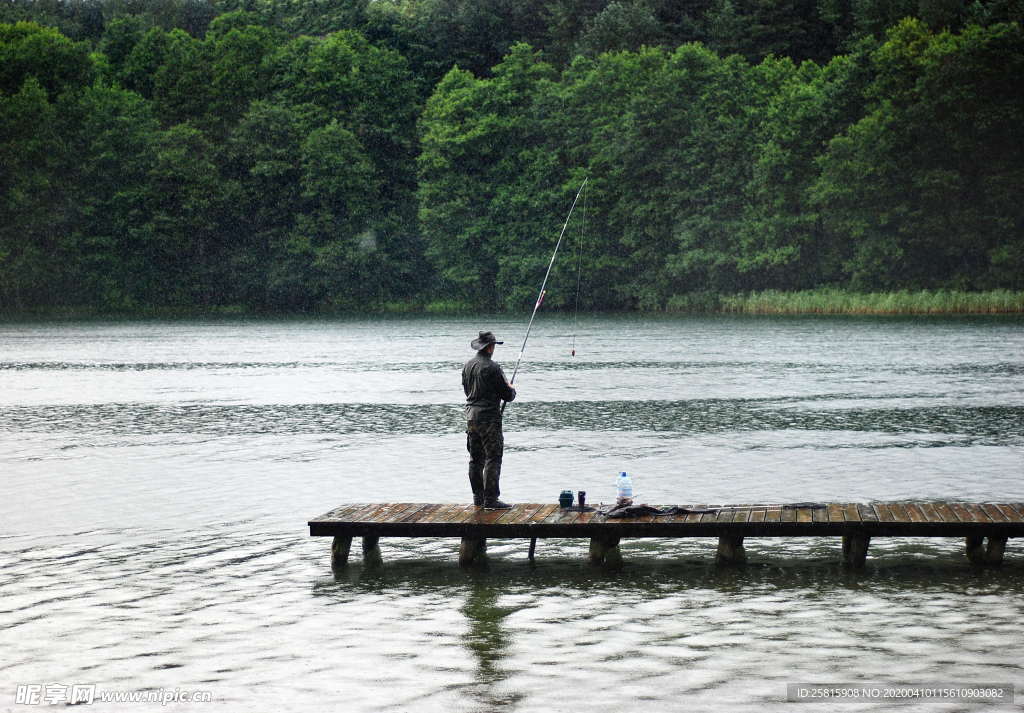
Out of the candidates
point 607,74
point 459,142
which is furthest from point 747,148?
point 459,142

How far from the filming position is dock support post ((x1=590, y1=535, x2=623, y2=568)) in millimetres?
13297

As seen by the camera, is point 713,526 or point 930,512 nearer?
point 713,526

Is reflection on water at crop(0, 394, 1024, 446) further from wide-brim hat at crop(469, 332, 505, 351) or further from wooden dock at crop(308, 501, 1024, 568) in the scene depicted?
wide-brim hat at crop(469, 332, 505, 351)

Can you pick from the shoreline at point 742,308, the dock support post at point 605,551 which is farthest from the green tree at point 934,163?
the dock support post at point 605,551

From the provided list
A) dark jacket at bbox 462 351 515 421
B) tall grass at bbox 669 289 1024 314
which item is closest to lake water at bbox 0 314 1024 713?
dark jacket at bbox 462 351 515 421

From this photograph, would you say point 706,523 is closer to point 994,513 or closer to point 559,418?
point 994,513

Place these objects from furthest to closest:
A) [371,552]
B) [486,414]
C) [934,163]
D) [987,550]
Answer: [934,163] → [486,414] → [371,552] → [987,550]

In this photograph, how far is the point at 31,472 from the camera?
21.0 metres

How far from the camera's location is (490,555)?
46.4 feet

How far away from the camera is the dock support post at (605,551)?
43.6 ft

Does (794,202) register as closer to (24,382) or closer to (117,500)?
(24,382)

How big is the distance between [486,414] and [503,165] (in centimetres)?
9169

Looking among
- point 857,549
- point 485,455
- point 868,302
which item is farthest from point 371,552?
point 868,302

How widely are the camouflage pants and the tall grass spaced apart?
227 ft
